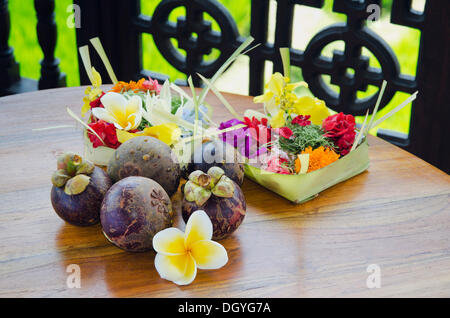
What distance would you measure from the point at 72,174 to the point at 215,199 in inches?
11.1

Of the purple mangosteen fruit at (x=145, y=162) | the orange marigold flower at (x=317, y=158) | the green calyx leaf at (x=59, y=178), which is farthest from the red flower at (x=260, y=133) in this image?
the green calyx leaf at (x=59, y=178)

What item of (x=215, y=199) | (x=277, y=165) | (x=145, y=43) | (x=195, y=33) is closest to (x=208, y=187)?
(x=215, y=199)

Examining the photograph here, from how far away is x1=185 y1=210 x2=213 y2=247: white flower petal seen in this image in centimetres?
103

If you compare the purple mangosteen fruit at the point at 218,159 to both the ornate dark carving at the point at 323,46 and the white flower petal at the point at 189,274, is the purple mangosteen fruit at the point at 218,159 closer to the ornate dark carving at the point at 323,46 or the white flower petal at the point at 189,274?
the white flower petal at the point at 189,274

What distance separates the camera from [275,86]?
4.38 ft

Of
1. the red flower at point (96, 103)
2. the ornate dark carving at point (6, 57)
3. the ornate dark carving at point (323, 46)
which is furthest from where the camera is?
the ornate dark carving at point (6, 57)

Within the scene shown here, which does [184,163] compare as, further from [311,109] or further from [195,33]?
[195,33]

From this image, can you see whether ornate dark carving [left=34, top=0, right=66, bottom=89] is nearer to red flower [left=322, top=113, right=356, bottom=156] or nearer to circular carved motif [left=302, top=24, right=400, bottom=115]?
circular carved motif [left=302, top=24, right=400, bottom=115]

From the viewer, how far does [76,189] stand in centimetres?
108

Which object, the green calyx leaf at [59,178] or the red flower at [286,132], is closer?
the green calyx leaf at [59,178]

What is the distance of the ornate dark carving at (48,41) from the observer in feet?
7.68

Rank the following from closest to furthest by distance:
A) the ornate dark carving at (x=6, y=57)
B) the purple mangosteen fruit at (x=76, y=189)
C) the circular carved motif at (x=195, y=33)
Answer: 1. the purple mangosteen fruit at (x=76, y=189)
2. the circular carved motif at (x=195, y=33)
3. the ornate dark carving at (x=6, y=57)

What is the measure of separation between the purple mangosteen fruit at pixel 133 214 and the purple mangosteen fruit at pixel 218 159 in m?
0.19
